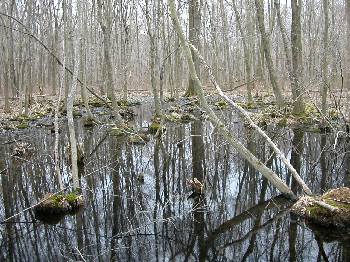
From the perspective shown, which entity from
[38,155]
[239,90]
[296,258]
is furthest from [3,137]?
[239,90]

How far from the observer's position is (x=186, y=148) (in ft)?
40.5

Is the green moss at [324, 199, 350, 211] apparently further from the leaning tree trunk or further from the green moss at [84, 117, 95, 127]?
the green moss at [84, 117, 95, 127]

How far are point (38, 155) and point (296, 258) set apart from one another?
8440 mm

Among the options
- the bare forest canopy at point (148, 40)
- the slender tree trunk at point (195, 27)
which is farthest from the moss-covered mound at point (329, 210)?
the slender tree trunk at point (195, 27)

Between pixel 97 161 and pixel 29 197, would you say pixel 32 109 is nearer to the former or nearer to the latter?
pixel 97 161

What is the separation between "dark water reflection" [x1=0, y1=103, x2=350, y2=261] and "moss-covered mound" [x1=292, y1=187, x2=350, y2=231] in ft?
0.75

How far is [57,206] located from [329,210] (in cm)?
429

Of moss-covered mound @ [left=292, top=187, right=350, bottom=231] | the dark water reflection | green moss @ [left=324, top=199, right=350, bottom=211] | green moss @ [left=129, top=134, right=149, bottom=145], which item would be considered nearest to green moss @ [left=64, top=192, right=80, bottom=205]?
the dark water reflection

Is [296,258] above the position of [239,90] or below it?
below

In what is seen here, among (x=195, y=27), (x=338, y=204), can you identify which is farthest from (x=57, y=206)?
(x=195, y=27)

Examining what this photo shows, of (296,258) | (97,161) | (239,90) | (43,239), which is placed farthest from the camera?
(239,90)

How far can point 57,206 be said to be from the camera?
6789mm

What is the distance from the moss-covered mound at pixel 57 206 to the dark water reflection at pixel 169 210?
0.17m

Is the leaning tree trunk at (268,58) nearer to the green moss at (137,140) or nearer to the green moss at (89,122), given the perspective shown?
the green moss at (137,140)
